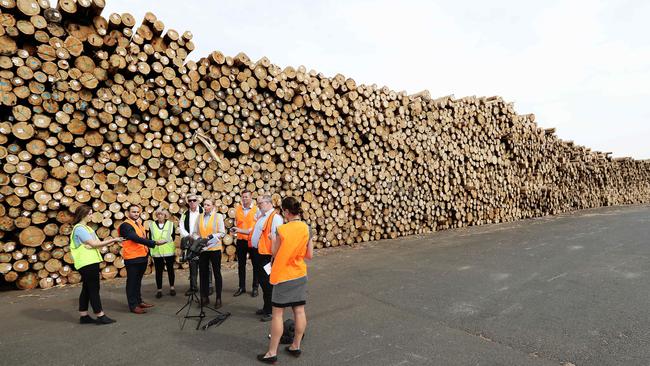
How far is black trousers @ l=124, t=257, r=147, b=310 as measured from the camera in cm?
441

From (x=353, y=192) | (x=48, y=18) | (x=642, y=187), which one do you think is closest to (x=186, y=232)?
(x=48, y=18)

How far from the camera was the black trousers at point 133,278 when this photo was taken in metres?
4.41

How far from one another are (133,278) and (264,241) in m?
1.76

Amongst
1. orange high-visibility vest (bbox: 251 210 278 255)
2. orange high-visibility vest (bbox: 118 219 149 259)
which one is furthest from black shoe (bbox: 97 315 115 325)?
orange high-visibility vest (bbox: 251 210 278 255)

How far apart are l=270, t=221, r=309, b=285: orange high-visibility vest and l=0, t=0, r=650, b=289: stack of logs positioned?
159 inches

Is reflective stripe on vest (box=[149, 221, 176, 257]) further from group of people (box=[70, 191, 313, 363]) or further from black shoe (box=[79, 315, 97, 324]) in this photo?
black shoe (box=[79, 315, 97, 324])

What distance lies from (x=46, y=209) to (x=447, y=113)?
10.3m

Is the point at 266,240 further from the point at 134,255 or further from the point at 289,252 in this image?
the point at 134,255

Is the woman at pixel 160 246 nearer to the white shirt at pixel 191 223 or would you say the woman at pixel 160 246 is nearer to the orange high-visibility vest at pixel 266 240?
the white shirt at pixel 191 223

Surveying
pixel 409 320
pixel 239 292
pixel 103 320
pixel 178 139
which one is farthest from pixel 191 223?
pixel 409 320

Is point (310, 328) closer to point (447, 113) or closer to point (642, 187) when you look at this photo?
point (447, 113)

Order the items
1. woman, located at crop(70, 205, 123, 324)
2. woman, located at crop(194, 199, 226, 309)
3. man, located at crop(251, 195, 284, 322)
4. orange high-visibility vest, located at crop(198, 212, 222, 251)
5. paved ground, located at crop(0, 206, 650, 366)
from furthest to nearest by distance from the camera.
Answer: orange high-visibility vest, located at crop(198, 212, 222, 251) → woman, located at crop(194, 199, 226, 309) → man, located at crop(251, 195, 284, 322) → woman, located at crop(70, 205, 123, 324) → paved ground, located at crop(0, 206, 650, 366)

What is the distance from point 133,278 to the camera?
446 cm

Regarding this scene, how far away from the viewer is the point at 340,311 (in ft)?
14.4
